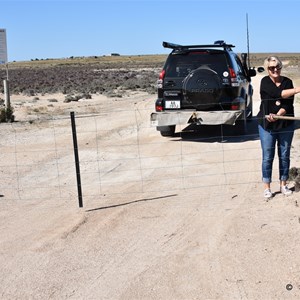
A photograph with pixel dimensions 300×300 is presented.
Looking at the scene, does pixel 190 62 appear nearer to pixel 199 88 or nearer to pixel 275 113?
pixel 199 88

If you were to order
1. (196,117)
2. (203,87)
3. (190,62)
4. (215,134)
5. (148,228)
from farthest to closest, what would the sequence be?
1. (215,134)
2. (190,62)
3. (196,117)
4. (203,87)
5. (148,228)

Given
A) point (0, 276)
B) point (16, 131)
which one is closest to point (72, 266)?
point (0, 276)

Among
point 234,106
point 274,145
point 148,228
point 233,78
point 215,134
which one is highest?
point 233,78

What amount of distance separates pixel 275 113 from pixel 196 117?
453cm

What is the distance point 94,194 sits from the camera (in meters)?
7.53

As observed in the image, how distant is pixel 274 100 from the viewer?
635 cm

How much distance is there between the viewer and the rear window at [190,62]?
36.6 ft

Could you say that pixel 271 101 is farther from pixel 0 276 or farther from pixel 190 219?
pixel 0 276

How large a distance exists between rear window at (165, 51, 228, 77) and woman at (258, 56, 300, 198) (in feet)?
15.5

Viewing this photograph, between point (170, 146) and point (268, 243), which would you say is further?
point (170, 146)

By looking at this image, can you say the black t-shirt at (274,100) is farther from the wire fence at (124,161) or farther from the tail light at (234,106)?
the tail light at (234,106)

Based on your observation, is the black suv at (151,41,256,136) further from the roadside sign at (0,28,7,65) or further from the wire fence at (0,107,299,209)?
the roadside sign at (0,28,7,65)

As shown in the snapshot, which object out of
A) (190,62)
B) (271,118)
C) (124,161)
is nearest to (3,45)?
(190,62)

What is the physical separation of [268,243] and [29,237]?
2.58 meters
